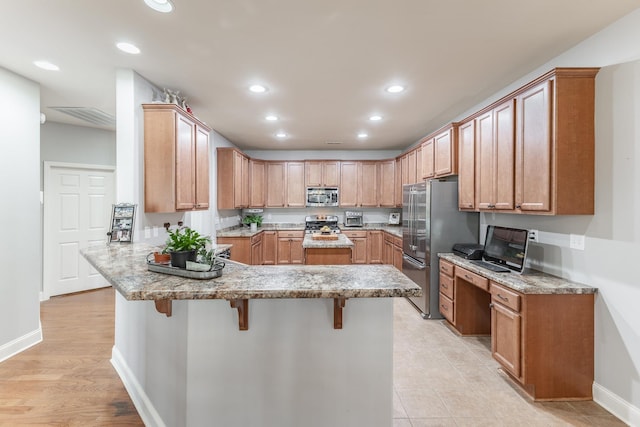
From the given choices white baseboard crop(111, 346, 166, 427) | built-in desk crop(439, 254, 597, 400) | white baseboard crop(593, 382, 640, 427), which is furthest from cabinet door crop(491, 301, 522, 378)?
white baseboard crop(111, 346, 166, 427)

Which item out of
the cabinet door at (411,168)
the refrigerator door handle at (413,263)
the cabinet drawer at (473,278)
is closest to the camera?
the cabinet drawer at (473,278)

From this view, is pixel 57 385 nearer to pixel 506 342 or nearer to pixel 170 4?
pixel 170 4

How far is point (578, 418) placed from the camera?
2.06 meters

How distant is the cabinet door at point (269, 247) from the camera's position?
638 cm

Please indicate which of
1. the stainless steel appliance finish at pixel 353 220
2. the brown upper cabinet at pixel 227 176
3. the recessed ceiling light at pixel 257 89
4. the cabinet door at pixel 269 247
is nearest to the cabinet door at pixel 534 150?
the recessed ceiling light at pixel 257 89

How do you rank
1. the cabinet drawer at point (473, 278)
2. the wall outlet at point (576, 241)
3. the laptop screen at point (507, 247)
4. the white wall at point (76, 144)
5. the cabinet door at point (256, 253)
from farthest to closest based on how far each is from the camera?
the cabinet door at point (256, 253) < the white wall at point (76, 144) < the cabinet drawer at point (473, 278) < the laptop screen at point (507, 247) < the wall outlet at point (576, 241)

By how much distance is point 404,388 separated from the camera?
7.87 feet

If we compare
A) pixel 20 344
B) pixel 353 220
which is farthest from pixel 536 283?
pixel 20 344

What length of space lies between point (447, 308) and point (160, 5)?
397 centimetres

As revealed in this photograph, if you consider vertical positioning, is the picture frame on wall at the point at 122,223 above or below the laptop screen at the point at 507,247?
above

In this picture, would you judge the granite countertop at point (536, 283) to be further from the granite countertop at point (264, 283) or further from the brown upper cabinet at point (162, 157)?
the brown upper cabinet at point (162, 157)

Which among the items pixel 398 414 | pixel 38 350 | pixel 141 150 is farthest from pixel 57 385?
pixel 398 414

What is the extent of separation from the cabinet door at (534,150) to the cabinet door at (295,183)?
4.62 m

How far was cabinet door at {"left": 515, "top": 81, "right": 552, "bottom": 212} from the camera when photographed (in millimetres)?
2268
